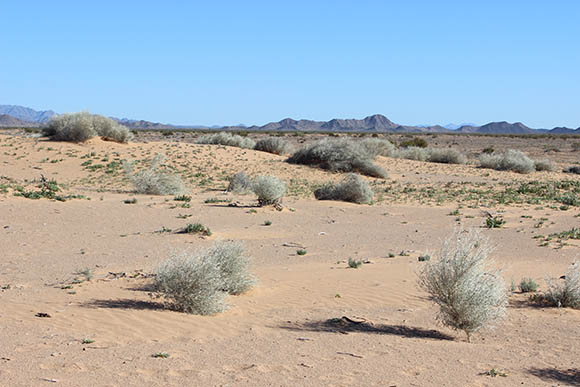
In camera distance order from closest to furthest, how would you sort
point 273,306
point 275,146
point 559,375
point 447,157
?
point 559,375, point 273,306, point 275,146, point 447,157

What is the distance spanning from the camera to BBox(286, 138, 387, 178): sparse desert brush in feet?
106

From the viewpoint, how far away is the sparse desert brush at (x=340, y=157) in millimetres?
32250

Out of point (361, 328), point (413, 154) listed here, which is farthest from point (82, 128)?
point (361, 328)

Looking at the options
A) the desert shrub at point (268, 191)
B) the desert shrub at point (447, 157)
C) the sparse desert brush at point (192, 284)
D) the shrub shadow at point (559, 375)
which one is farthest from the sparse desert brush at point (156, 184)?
the desert shrub at point (447, 157)

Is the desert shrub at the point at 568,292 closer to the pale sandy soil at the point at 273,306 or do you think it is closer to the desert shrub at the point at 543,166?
the pale sandy soil at the point at 273,306

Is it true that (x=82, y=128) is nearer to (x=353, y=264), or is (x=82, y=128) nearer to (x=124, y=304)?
(x=353, y=264)

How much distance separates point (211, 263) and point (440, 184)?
74.8 feet

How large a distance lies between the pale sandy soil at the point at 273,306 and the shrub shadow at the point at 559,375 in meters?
0.02

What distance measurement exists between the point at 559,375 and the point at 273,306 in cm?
421

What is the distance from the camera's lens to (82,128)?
3431 centimetres

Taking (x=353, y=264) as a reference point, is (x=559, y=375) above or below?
above

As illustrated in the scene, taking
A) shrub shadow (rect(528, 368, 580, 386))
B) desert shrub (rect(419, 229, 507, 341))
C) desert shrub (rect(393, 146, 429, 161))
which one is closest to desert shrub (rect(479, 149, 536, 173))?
desert shrub (rect(393, 146, 429, 161))

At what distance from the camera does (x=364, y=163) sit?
1272 inches

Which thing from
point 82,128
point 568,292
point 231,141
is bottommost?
point 568,292
